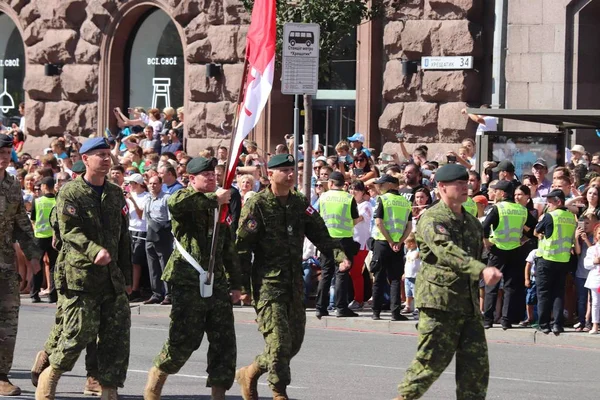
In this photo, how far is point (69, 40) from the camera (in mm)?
27359

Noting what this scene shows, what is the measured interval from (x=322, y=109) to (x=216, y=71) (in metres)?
2.05

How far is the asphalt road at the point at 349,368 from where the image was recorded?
1097 cm

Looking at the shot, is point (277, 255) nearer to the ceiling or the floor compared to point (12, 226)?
nearer to the floor

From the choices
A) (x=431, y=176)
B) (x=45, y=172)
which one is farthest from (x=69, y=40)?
(x=431, y=176)

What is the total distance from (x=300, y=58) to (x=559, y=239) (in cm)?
385

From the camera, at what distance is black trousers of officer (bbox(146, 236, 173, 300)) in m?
18.1

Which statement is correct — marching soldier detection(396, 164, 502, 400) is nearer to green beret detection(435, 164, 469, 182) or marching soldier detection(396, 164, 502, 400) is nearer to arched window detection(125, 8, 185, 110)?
green beret detection(435, 164, 469, 182)

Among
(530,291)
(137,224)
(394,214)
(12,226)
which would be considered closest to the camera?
(12,226)

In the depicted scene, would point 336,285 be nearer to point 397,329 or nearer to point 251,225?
point 397,329

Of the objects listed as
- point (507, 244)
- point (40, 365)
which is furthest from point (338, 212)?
point (40, 365)

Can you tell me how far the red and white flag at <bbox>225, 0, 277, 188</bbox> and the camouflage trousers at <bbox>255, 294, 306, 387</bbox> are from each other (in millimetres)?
960

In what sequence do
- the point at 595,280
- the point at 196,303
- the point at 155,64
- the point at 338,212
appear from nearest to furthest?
the point at 196,303
the point at 595,280
the point at 338,212
the point at 155,64

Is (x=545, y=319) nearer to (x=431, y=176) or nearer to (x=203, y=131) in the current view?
(x=431, y=176)

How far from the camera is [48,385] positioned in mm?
9602
